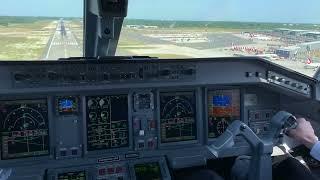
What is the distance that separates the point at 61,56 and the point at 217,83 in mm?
1204

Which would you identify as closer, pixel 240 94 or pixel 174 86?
pixel 174 86

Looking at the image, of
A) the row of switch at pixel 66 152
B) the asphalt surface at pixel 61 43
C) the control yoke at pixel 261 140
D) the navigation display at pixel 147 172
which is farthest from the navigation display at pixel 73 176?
the control yoke at pixel 261 140

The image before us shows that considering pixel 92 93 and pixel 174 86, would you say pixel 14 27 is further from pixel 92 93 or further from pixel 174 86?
pixel 174 86

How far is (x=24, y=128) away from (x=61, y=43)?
721 mm

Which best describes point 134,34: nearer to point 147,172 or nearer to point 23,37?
point 23,37

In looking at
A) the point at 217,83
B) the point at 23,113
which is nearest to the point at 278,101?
the point at 217,83

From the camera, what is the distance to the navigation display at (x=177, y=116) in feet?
11.6

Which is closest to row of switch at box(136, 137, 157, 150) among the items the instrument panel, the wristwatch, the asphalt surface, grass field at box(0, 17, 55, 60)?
the instrument panel

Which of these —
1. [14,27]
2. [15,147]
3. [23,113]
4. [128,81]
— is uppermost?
[14,27]

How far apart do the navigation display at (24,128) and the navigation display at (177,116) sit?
2.95ft

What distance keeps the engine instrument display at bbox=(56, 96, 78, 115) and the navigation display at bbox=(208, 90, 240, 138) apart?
1084 millimetres

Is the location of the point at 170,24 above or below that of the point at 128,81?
above

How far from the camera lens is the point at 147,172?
3.40m

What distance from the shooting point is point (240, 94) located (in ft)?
12.3
